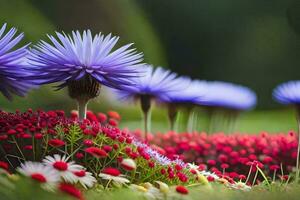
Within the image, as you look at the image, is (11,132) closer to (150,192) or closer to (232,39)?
(150,192)

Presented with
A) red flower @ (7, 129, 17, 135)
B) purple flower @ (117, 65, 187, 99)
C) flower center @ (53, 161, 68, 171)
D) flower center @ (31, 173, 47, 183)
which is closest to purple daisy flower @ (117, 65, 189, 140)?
purple flower @ (117, 65, 187, 99)

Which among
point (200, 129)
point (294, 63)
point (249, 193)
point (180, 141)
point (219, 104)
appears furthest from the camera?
point (294, 63)

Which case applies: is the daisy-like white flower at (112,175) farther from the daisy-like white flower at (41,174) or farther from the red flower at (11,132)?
the red flower at (11,132)

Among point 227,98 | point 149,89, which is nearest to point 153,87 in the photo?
point 149,89

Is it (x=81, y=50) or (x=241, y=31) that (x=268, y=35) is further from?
(x=81, y=50)

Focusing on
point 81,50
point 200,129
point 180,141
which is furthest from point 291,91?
point 200,129

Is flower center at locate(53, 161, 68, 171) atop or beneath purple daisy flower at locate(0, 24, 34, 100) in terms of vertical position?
beneath

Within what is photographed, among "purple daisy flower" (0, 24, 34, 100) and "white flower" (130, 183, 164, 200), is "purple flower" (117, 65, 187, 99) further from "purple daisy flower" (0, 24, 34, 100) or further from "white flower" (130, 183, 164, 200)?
"white flower" (130, 183, 164, 200)

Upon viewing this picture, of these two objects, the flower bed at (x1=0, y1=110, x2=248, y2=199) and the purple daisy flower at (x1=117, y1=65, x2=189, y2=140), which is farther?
the purple daisy flower at (x1=117, y1=65, x2=189, y2=140)
